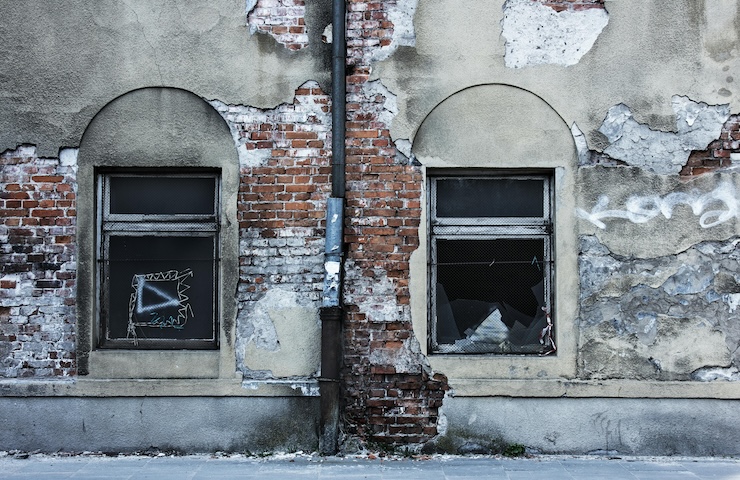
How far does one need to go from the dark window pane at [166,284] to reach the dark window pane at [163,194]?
0.26 meters

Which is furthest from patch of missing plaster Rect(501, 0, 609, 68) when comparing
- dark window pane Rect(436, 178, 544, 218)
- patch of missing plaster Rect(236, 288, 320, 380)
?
patch of missing plaster Rect(236, 288, 320, 380)

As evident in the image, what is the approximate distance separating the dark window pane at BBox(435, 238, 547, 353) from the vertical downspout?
88 cm

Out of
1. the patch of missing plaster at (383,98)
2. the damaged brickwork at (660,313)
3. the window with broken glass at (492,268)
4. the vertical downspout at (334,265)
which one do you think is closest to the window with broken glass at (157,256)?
the vertical downspout at (334,265)

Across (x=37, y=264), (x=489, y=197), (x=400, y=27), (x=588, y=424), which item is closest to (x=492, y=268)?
(x=489, y=197)

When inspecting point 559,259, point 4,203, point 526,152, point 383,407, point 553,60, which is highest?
point 553,60

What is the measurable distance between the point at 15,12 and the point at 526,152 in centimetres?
438

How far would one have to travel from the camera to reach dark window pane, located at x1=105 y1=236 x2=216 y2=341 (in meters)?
6.84

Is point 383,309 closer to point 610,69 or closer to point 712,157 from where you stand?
point 610,69

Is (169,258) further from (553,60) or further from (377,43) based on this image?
(553,60)

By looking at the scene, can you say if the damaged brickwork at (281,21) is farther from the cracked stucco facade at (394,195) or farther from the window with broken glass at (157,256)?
the window with broken glass at (157,256)

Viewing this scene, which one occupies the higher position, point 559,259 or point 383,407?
point 559,259

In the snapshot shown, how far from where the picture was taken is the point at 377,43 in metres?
6.71

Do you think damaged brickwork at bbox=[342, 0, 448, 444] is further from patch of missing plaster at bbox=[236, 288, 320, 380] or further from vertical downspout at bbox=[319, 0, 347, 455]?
patch of missing plaster at bbox=[236, 288, 320, 380]

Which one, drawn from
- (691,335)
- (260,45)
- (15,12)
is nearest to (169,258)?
(260,45)
